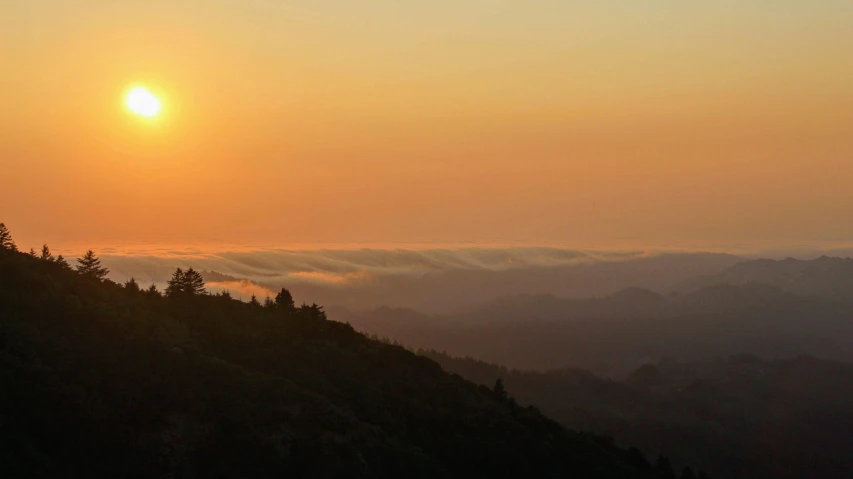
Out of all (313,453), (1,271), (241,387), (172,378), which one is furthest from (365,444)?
(1,271)

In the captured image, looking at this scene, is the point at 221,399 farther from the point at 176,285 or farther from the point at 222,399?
the point at 176,285

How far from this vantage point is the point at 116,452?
94250 mm

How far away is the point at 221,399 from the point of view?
4419 inches

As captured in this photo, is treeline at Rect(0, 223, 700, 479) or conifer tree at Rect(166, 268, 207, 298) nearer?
treeline at Rect(0, 223, 700, 479)

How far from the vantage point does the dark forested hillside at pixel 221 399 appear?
96.0 meters

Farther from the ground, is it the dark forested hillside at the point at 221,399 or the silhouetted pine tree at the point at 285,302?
the silhouetted pine tree at the point at 285,302

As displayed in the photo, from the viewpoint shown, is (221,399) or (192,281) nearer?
(221,399)

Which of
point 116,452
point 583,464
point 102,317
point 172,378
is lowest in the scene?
point 583,464

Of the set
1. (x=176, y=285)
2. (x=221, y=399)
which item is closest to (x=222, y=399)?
(x=221, y=399)

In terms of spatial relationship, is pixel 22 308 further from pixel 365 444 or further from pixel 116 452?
pixel 365 444

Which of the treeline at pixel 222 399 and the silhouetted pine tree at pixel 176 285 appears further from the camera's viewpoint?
the silhouetted pine tree at pixel 176 285

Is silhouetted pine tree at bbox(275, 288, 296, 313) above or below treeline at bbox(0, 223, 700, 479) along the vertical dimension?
above

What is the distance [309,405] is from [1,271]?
52.5 metres

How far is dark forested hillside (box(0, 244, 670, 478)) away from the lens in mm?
96000
